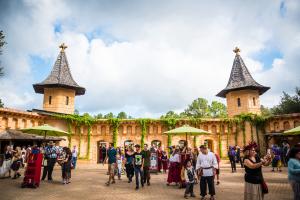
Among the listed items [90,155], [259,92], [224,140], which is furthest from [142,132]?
[259,92]

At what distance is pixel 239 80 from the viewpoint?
3164 centimetres

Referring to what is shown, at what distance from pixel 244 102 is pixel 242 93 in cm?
115

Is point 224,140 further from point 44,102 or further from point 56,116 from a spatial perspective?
point 44,102

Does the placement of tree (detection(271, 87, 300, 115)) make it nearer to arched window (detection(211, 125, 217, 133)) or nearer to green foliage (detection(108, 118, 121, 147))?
arched window (detection(211, 125, 217, 133))

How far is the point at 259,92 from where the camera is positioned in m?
31.2

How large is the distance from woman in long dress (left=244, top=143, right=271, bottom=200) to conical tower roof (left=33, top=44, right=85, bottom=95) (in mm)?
26905

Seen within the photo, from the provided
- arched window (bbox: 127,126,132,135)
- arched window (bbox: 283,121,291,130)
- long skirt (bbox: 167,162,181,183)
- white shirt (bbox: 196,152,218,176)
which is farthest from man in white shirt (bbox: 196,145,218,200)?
arched window (bbox: 283,121,291,130)

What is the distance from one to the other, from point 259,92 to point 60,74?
24.9 meters

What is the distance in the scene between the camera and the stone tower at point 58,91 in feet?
96.5

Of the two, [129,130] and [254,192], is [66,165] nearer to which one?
[254,192]

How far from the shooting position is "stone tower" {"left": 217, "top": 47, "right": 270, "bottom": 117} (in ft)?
97.6

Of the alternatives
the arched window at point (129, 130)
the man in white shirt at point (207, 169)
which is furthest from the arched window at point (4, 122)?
the man in white shirt at point (207, 169)

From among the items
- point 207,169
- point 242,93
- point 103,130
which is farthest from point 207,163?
point 242,93

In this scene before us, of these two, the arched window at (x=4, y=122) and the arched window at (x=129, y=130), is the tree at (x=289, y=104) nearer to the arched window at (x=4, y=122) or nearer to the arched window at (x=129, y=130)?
the arched window at (x=129, y=130)
